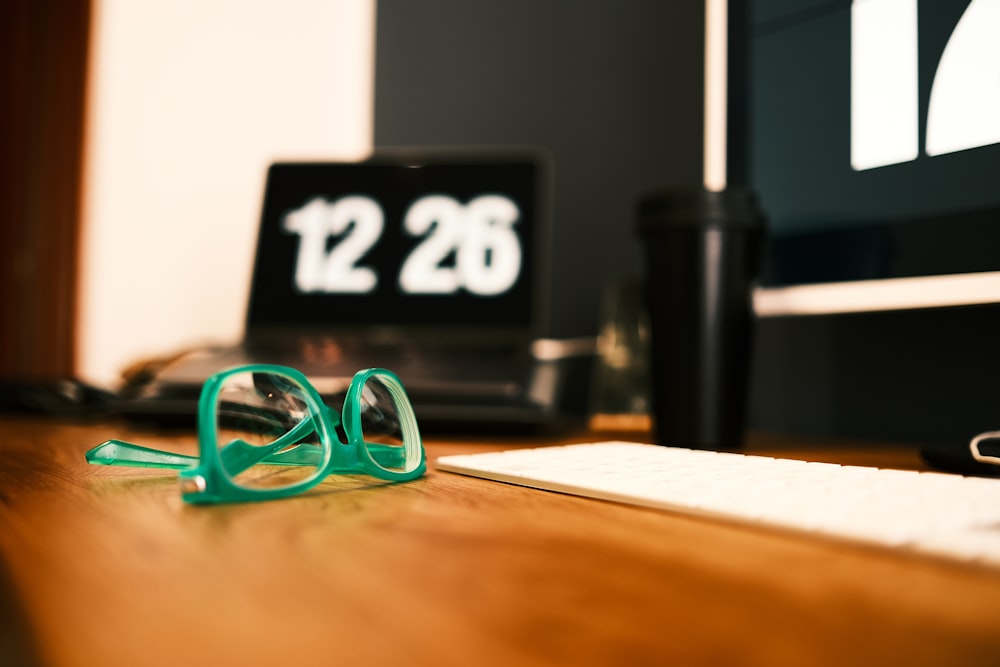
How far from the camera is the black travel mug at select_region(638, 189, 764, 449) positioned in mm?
666

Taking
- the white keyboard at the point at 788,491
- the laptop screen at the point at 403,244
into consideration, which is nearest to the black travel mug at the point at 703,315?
the white keyboard at the point at 788,491

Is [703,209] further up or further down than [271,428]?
further up

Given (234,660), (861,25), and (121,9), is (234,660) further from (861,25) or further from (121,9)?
(121,9)

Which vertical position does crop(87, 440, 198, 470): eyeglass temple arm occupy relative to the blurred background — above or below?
below

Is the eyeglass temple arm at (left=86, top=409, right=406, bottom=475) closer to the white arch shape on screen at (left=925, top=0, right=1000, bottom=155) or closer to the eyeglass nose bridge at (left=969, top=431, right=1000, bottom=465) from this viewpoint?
the eyeglass nose bridge at (left=969, top=431, right=1000, bottom=465)

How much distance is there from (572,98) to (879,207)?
621mm

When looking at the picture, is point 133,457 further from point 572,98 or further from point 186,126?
point 186,126

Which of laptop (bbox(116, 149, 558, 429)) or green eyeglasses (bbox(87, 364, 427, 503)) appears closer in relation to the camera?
green eyeglasses (bbox(87, 364, 427, 503))

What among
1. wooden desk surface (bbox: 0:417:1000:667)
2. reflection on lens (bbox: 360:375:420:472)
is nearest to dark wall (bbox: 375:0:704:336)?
reflection on lens (bbox: 360:375:420:472)

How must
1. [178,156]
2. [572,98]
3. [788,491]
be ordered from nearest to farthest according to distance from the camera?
1. [788,491]
2. [572,98]
3. [178,156]

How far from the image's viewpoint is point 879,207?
2.18 feet

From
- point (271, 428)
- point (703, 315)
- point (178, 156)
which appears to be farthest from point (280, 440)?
point (178, 156)

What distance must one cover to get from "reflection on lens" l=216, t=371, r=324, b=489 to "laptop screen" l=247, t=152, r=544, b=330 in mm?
480

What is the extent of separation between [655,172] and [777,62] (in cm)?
32
